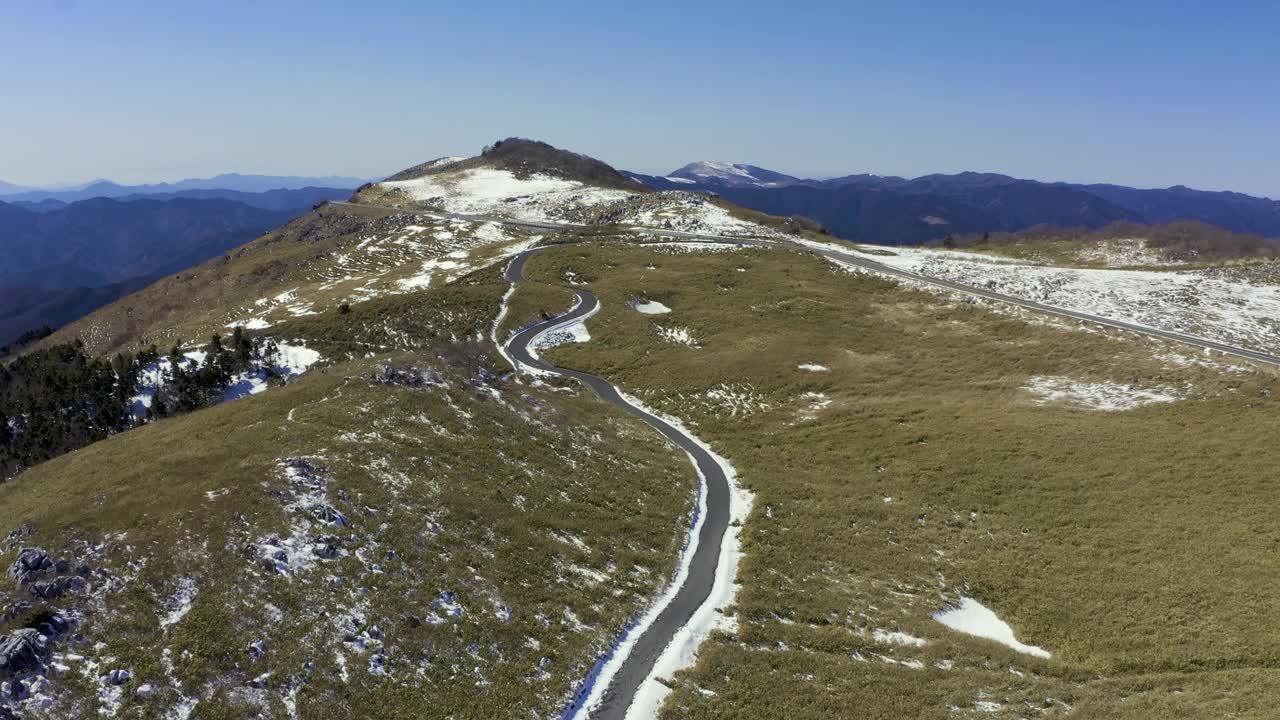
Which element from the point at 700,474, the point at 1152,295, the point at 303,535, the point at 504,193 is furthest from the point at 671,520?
the point at 504,193

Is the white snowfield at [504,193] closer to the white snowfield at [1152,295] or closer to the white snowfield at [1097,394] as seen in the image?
the white snowfield at [1152,295]

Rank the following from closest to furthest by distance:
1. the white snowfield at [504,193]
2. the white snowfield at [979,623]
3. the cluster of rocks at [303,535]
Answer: the cluster of rocks at [303,535] < the white snowfield at [979,623] < the white snowfield at [504,193]

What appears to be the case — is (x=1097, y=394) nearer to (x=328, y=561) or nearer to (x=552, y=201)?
(x=328, y=561)

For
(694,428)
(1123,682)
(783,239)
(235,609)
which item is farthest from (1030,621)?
(783,239)

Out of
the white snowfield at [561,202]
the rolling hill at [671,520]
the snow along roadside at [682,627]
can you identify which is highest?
the white snowfield at [561,202]

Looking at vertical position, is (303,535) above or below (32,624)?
above

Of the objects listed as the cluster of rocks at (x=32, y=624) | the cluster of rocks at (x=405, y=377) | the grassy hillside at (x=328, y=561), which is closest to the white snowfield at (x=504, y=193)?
the cluster of rocks at (x=405, y=377)
